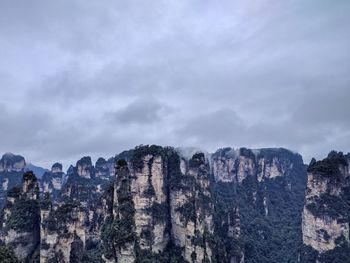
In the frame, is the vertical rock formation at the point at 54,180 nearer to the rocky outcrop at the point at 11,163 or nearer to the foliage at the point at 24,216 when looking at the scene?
the rocky outcrop at the point at 11,163

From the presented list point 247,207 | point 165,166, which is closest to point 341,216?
point 165,166

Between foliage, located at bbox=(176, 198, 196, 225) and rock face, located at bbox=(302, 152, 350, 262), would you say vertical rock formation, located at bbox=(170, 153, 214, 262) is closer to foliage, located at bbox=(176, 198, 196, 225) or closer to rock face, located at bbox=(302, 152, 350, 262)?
foliage, located at bbox=(176, 198, 196, 225)

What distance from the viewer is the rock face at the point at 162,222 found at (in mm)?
60781

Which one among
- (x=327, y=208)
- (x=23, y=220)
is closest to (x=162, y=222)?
(x=23, y=220)

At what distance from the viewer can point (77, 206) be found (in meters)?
61.9

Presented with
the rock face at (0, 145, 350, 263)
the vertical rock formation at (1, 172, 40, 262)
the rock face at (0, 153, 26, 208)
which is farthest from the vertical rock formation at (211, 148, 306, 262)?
the rock face at (0, 153, 26, 208)

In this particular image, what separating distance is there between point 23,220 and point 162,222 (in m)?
26.6

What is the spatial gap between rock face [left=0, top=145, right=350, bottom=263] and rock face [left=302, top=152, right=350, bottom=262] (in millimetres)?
226

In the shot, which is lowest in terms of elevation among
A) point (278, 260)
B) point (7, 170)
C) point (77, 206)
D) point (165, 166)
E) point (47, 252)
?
point (278, 260)

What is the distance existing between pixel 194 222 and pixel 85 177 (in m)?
98.8

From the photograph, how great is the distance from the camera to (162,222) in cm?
7881

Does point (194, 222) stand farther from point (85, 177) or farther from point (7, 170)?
point (7, 170)

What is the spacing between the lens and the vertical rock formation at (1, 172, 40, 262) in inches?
2527

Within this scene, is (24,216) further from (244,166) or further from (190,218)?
(244,166)
